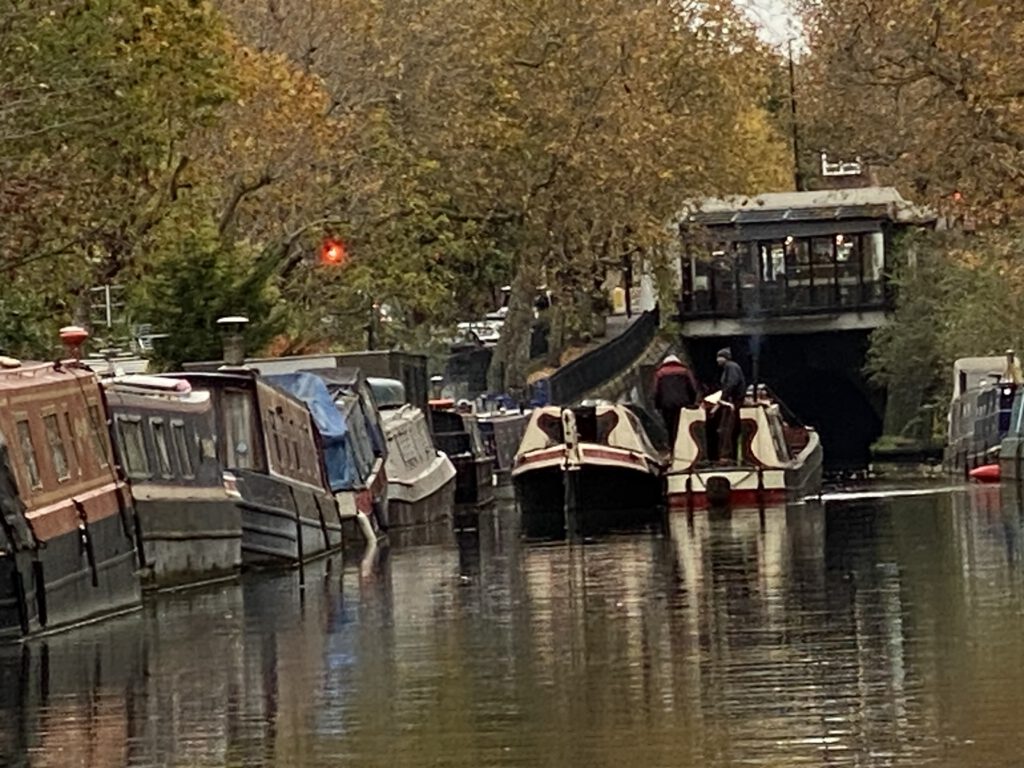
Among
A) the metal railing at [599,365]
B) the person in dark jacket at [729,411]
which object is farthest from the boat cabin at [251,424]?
the metal railing at [599,365]

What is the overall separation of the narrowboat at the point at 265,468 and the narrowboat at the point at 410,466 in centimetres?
846

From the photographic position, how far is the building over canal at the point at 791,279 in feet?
302

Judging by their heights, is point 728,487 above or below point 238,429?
below

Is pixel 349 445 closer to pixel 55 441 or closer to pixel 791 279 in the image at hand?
pixel 55 441

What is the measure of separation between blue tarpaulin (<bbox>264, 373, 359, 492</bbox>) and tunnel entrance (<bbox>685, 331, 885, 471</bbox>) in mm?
47889

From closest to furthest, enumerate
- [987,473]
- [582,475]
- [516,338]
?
1. [582,475]
2. [987,473]
3. [516,338]

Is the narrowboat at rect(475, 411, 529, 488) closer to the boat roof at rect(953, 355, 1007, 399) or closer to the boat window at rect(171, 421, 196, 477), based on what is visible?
the boat roof at rect(953, 355, 1007, 399)

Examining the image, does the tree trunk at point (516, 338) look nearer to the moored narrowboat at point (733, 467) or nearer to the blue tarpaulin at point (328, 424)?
the moored narrowboat at point (733, 467)

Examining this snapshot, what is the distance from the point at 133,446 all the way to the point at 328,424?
10.6 m

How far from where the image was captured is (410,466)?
47.3 m

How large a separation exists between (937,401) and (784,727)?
70.4m

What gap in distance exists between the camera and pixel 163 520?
95.9 feet

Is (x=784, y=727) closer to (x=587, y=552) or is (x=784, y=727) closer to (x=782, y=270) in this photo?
(x=587, y=552)

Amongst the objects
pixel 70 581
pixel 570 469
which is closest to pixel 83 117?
pixel 570 469
